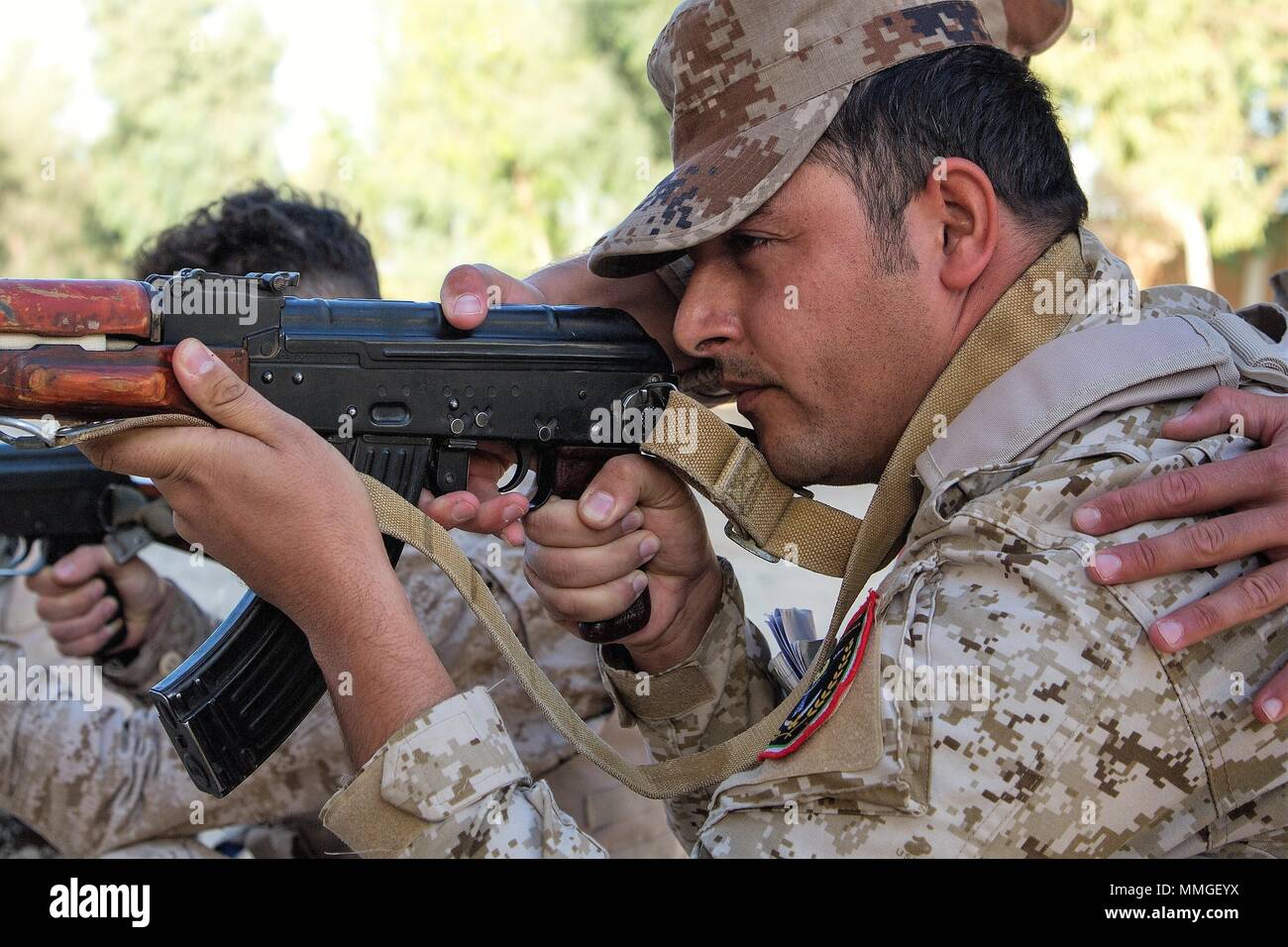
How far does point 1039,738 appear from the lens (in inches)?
67.2

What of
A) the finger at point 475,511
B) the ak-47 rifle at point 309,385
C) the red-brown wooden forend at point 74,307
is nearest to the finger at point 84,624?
the ak-47 rifle at point 309,385

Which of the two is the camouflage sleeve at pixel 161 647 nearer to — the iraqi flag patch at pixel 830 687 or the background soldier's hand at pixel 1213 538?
the iraqi flag patch at pixel 830 687

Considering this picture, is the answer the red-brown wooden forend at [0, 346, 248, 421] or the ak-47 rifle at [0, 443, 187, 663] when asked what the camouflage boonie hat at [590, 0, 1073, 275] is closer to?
the red-brown wooden forend at [0, 346, 248, 421]

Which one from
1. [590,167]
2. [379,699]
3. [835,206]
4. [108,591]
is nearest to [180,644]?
[108,591]

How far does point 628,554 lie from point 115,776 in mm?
1676

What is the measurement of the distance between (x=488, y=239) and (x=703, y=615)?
20.0 metres

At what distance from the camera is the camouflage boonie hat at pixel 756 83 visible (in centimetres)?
222

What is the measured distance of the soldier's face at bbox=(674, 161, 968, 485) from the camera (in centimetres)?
220

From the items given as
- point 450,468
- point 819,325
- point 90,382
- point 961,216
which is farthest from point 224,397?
point 961,216

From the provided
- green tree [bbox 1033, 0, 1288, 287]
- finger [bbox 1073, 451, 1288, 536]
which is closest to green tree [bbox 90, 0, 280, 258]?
green tree [bbox 1033, 0, 1288, 287]

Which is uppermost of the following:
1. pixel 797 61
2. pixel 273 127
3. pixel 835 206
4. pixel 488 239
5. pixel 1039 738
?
pixel 273 127

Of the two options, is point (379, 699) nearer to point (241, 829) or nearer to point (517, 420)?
point (517, 420)

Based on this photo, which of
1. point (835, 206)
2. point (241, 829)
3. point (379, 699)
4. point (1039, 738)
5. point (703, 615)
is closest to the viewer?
A: point (1039, 738)

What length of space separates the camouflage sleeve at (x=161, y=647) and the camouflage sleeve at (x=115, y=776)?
14.0 inches
